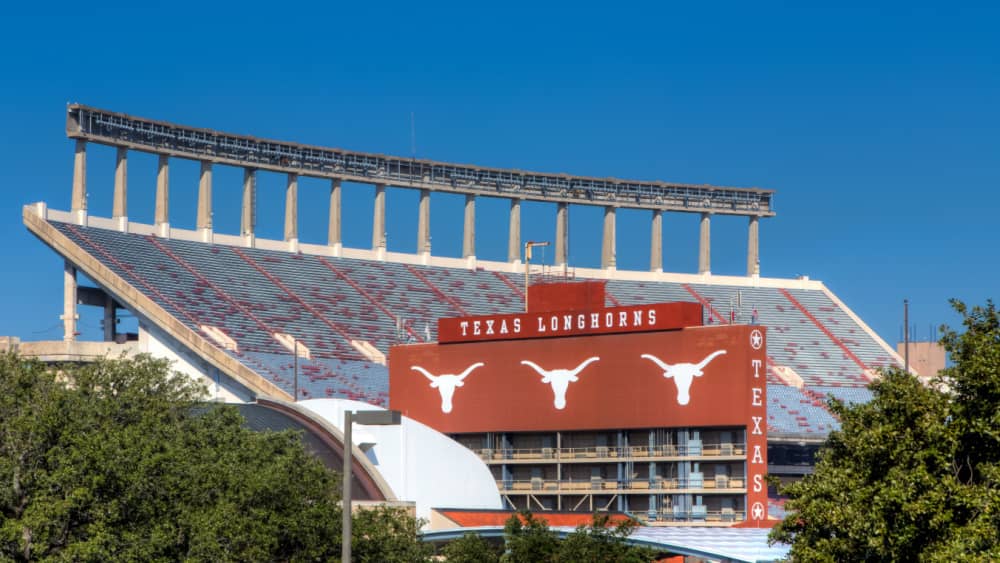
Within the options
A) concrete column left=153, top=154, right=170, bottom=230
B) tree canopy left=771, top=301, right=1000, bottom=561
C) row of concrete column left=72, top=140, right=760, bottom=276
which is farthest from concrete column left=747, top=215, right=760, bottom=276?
tree canopy left=771, top=301, right=1000, bottom=561

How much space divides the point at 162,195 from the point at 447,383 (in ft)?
157

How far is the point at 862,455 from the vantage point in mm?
43531

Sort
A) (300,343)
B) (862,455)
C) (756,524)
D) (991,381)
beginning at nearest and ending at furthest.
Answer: (991,381), (862,455), (756,524), (300,343)

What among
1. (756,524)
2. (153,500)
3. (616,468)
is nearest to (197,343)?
(616,468)

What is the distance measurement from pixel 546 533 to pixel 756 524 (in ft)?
81.3

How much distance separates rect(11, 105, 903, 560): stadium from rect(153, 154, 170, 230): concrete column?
0.14m

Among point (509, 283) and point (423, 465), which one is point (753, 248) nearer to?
point (509, 283)

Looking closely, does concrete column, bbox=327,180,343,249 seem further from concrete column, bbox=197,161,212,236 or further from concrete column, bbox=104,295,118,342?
concrete column, bbox=104,295,118,342

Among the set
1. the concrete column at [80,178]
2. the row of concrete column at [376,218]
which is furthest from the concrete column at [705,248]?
the concrete column at [80,178]

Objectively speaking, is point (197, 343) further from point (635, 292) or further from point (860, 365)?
point (860, 365)

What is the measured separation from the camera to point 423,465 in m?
84.0

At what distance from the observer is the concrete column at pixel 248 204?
141 m

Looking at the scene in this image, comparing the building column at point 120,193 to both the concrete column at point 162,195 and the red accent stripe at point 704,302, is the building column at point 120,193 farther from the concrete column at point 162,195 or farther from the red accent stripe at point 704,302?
the red accent stripe at point 704,302

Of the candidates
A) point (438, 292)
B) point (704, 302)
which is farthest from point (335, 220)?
point (704, 302)
